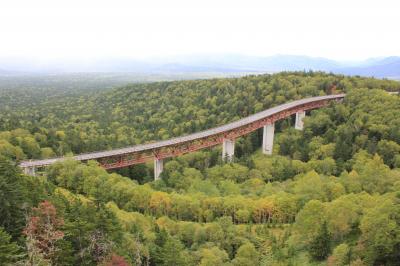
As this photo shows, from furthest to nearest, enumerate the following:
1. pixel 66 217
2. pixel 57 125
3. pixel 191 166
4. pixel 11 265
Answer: pixel 57 125, pixel 191 166, pixel 66 217, pixel 11 265

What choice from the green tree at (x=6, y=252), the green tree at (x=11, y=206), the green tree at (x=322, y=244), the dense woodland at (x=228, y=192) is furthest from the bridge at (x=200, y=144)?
the green tree at (x=6, y=252)

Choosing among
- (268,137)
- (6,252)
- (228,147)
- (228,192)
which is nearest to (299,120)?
(268,137)

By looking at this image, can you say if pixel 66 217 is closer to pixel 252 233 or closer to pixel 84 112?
pixel 252 233

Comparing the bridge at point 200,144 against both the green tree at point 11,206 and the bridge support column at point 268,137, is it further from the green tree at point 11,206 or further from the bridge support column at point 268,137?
the green tree at point 11,206

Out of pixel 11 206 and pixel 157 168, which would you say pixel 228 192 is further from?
pixel 11 206

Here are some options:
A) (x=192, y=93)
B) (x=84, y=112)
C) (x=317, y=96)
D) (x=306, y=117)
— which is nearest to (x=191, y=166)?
(x=306, y=117)
